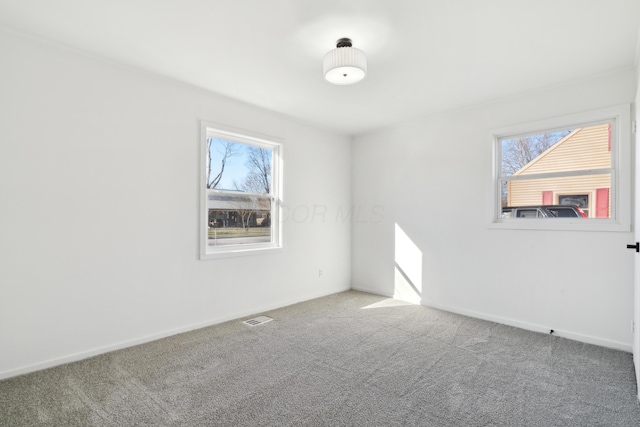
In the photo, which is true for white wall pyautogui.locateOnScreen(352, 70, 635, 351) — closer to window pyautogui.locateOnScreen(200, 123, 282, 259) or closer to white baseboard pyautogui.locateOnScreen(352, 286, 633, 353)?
white baseboard pyautogui.locateOnScreen(352, 286, 633, 353)

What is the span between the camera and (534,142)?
11.7 ft

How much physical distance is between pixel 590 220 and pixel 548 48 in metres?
1.70

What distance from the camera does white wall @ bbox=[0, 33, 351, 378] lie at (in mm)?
2422

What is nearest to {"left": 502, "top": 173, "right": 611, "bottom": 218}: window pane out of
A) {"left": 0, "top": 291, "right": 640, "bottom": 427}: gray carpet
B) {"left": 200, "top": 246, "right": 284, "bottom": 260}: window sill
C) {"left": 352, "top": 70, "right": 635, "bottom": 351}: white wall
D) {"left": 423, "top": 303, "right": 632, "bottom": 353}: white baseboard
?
{"left": 352, "top": 70, "right": 635, "bottom": 351}: white wall

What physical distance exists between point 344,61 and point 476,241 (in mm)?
2674

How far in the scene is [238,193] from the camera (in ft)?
12.9

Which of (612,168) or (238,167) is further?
(238,167)

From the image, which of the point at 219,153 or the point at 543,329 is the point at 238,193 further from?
the point at 543,329

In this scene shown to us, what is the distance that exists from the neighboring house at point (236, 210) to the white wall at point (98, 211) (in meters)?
0.31

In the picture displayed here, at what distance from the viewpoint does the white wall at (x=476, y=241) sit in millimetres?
3023

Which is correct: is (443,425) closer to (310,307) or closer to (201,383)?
(201,383)

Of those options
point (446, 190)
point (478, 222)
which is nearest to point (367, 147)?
point (446, 190)

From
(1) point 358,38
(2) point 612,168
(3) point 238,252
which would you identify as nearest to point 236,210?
(3) point 238,252

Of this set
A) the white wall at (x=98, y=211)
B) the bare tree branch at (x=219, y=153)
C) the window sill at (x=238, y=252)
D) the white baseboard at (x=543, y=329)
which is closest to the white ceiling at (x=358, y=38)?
the white wall at (x=98, y=211)
